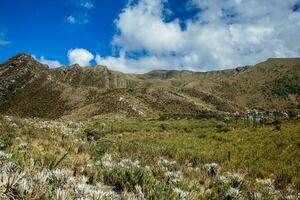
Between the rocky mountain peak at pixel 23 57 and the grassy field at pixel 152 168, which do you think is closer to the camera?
the grassy field at pixel 152 168

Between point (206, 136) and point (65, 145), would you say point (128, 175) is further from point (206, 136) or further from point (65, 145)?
point (206, 136)

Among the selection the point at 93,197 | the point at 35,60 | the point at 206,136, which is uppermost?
the point at 35,60

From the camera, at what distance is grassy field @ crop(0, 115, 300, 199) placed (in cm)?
621

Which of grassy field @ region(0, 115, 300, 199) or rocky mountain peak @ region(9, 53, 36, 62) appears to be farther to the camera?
rocky mountain peak @ region(9, 53, 36, 62)

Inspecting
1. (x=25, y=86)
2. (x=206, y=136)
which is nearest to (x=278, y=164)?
(x=206, y=136)

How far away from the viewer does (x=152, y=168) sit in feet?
38.9

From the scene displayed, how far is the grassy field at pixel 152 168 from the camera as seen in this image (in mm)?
6213

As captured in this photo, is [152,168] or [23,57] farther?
[23,57]

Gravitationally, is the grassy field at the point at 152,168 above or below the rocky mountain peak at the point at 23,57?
below

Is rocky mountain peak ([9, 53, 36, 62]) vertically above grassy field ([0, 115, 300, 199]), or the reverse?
rocky mountain peak ([9, 53, 36, 62])

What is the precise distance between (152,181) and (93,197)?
10.4 feet

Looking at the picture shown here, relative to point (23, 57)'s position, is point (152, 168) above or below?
below

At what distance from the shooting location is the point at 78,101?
7962 centimetres

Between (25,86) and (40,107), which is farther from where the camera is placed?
(25,86)
